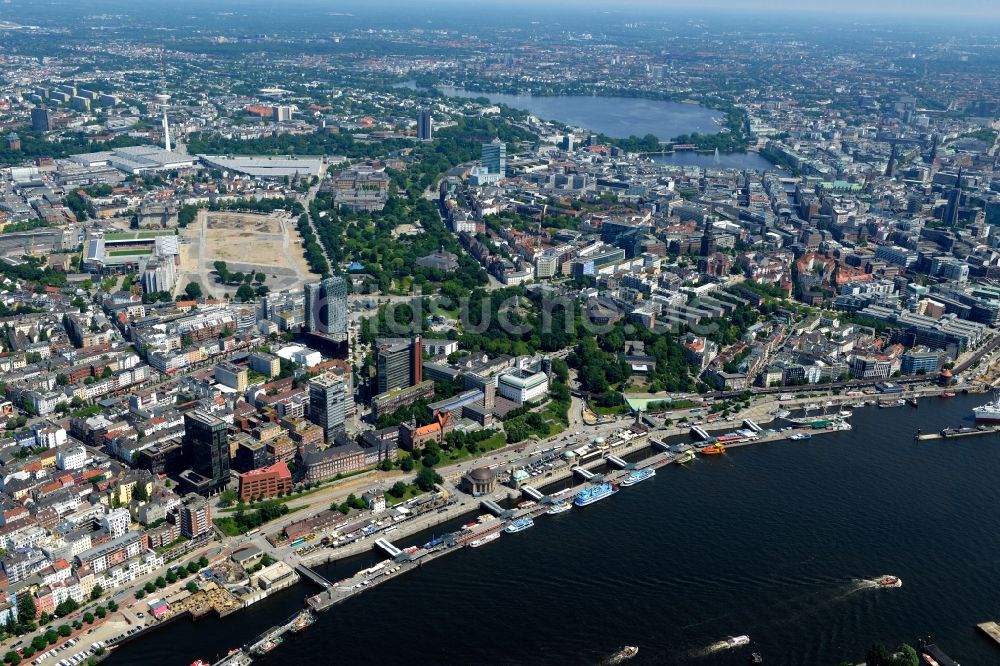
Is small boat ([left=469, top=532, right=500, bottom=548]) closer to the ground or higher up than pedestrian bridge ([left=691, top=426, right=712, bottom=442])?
closer to the ground

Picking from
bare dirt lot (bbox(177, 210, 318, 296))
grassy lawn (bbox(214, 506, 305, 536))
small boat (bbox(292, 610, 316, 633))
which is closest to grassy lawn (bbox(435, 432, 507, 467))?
grassy lawn (bbox(214, 506, 305, 536))

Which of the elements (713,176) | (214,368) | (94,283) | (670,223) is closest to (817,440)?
(214,368)

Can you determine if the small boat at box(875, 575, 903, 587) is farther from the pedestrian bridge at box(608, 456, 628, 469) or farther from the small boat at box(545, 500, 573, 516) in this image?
the pedestrian bridge at box(608, 456, 628, 469)

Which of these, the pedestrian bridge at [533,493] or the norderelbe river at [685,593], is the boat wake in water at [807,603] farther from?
the pedestrian bridge at [533,493]

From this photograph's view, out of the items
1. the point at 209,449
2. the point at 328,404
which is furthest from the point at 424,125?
the point at 209,449

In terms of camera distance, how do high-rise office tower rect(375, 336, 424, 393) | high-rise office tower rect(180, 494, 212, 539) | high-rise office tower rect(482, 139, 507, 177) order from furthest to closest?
high-rise office tower rect(482, 139, 507, 177) → high-rise office tower rect(375, 336, 424, 393) → high-rise office tower rect(180, 494, 212, 539)

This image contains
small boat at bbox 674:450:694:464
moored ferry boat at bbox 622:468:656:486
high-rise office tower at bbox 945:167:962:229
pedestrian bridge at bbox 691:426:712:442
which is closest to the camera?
moored ferry boat at bbox 622:468:656:486

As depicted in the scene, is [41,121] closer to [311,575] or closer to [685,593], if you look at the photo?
[311,575]
